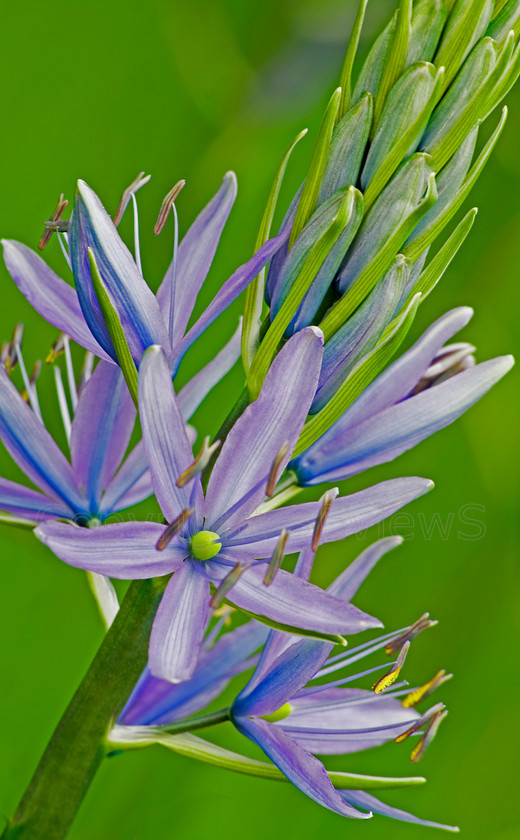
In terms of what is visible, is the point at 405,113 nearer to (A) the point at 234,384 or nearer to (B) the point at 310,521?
(B) the point at 310,521

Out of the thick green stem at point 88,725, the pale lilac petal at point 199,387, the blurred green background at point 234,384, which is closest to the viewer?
the thick green stem at point 88,725

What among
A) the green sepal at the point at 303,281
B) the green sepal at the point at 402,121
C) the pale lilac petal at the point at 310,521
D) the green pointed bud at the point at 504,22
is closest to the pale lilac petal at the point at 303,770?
the pale lilac petal at the point at 310,521

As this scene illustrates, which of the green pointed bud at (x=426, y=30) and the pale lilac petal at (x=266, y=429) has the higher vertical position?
the green pointed bud at (x=426, y=30)

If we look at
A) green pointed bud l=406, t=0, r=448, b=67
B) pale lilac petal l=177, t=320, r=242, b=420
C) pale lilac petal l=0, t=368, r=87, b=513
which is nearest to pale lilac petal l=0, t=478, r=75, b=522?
pale lilac petal l=0, t=368, r=87, b=513

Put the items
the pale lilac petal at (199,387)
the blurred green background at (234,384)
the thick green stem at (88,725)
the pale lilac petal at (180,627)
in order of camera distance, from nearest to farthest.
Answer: the pale lilac petal at (180,627)
the thick green stem at (88,725)
the pale lilac petal at (199,387)
the blurred green background at (234,384)

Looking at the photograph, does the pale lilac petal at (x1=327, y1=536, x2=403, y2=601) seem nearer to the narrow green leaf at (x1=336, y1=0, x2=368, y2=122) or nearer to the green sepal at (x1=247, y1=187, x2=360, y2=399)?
the green sepal at (x1=247, y1=187, x2=360, y2=399)

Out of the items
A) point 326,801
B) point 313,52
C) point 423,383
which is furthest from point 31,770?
point 313,52

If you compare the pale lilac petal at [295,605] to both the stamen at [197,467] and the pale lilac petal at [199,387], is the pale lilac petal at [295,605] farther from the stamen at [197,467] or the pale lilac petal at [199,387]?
the pale lilac petal at [199,387]
